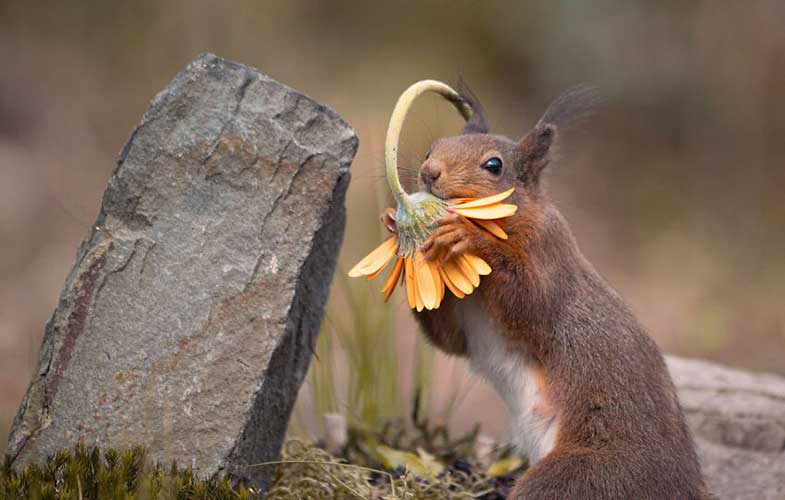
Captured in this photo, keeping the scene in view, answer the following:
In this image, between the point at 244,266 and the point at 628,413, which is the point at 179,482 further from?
the point at 628,413

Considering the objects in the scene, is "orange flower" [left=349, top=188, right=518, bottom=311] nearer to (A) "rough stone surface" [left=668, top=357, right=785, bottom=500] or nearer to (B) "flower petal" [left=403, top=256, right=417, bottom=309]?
(B) "flower petal" [left=403, top=256, right=417, bottom=309]

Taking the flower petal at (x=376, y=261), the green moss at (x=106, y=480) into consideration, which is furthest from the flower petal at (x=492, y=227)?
the green moss at (x=106, y=480)

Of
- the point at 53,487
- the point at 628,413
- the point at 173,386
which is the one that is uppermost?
the point at 628,413

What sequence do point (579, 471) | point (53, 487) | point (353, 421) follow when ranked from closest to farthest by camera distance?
point (53, 487) → point (579, 471) → point (353, 421)

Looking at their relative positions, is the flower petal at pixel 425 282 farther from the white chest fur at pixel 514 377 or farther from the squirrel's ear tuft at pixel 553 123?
the squirrel's ear tuft at pixel 553 123

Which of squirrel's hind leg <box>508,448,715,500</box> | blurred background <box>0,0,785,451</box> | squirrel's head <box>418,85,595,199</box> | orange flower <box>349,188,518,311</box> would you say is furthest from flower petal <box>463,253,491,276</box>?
blurred background <box>0,0,785,451</box>

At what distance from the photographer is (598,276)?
396cm

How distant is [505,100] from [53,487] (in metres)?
7.63

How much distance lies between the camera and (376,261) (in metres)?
3.51

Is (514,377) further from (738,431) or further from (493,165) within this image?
(738,431)

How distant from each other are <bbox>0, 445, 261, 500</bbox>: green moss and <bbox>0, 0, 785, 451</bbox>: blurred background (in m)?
6.07

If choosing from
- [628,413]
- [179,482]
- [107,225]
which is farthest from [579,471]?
[107,225]

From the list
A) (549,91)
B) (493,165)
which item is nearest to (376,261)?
(493,165)

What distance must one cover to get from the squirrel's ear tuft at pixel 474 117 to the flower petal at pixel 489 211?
0.66m
